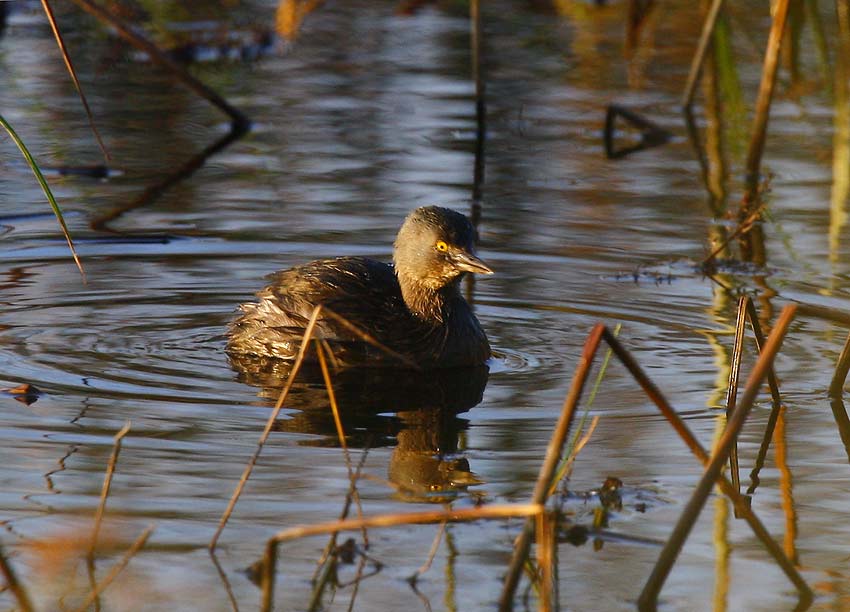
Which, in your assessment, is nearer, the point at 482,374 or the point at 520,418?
the point at 520,418

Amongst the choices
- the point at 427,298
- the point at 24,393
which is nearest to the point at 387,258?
the point at 427,298

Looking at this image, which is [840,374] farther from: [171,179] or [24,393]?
→ [171,179]

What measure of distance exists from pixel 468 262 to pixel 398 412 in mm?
1127

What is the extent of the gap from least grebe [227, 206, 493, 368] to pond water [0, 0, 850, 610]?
216 mm

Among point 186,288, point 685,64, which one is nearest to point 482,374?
point 186,288

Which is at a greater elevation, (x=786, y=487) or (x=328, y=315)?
(x=786, y=487)

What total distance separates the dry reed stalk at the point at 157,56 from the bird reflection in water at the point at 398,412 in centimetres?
227

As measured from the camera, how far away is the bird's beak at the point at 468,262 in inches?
293

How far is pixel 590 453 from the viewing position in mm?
5988

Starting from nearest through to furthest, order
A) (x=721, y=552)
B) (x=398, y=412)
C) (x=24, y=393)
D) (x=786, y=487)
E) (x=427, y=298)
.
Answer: (x=721, y=552)
(x=786, y=487)
(x=24, y=393)
(x=398, y=412)
(x=427, y=298)

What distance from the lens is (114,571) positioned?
4551 mm

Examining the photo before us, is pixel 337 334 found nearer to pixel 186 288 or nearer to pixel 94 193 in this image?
pixel 186 288

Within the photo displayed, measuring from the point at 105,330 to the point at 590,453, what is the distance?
2845 mm

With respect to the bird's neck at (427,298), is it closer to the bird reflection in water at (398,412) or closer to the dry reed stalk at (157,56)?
the bird reflection in water at (398,412)
